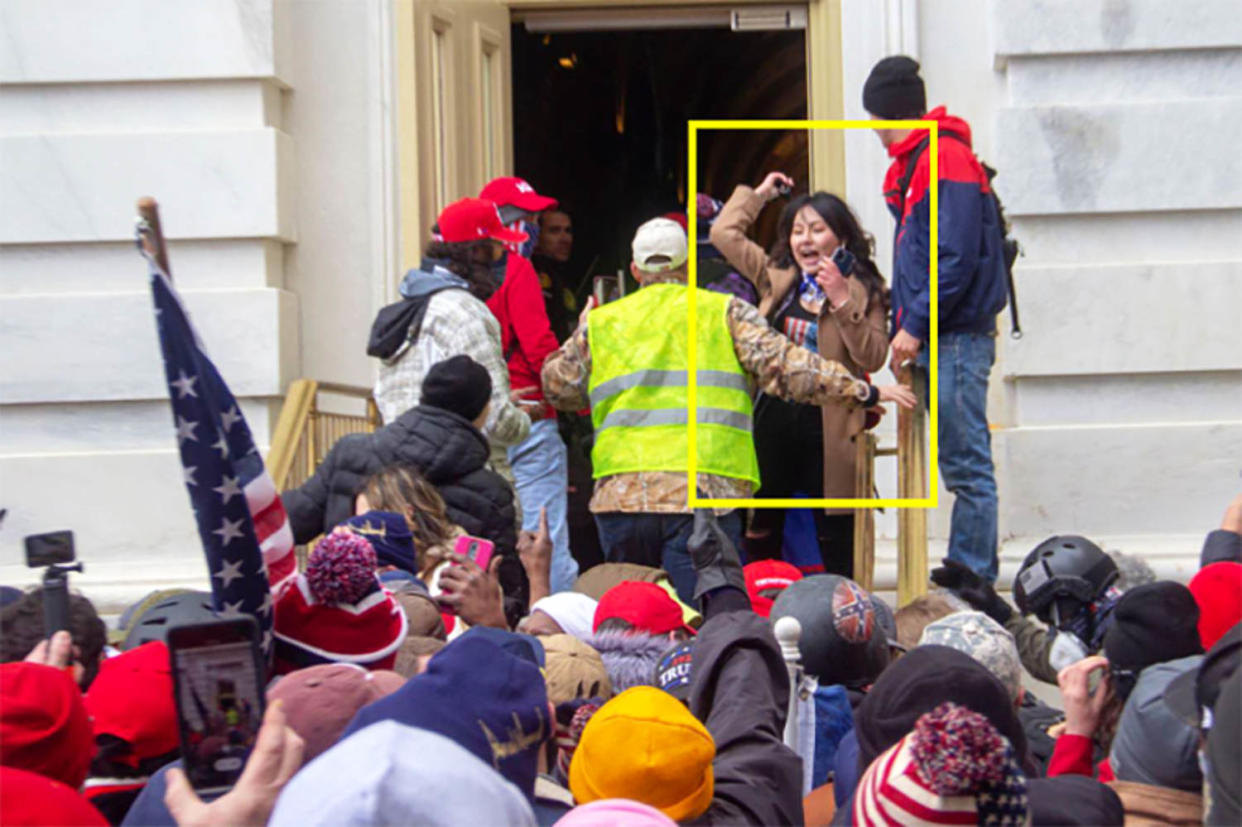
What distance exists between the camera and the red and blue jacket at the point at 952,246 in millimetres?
5621

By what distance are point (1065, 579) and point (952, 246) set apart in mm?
2144

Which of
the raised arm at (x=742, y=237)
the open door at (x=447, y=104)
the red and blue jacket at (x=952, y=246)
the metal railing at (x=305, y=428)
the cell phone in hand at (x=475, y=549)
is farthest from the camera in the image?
the open door at (x=447, y=104)

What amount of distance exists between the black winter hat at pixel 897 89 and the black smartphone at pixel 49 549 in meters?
3.82

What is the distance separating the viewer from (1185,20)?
6895mm

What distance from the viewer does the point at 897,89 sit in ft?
19.5

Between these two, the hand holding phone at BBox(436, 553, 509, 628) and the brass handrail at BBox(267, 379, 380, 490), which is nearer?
the hand holding phone at BBox(436, 553, 509, 628)

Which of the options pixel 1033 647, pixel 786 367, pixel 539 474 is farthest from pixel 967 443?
pixel 539 474

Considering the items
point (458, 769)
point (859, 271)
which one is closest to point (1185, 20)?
point (859, 271)

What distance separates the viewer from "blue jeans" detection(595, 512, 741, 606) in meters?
5.52

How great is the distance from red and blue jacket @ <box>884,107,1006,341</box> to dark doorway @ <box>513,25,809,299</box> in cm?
570

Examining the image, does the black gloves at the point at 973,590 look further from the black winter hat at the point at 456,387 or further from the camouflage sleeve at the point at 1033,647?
the black winter hat at the point at 456,387

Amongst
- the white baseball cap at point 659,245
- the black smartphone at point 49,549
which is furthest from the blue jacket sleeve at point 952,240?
the black smartphone at point 49,549

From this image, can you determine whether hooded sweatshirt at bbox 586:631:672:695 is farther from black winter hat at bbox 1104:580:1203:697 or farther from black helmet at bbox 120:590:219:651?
black winter hat at bbox 1104:580:1203:697

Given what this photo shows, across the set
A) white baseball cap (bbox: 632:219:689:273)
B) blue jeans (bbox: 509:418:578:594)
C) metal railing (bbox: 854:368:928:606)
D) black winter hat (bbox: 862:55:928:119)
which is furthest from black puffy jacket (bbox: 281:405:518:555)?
black winter hat (bbox: 862:55:928:119)
